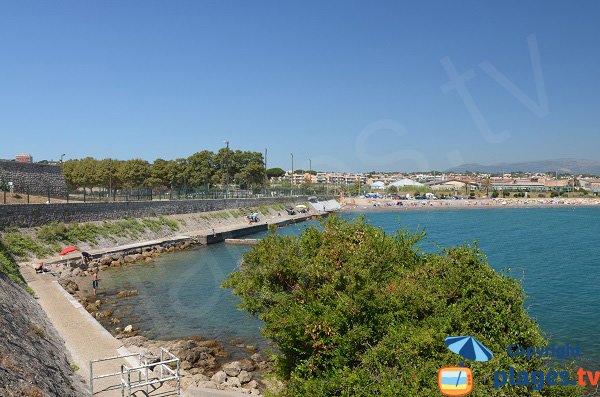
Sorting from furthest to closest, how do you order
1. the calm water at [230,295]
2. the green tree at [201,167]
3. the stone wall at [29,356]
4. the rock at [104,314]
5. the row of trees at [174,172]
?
the green tree at [201,167] < the row of trees at [174,172] < the rock at [104,314] < the calm water at [230,295] < the stone wall at [29,356]

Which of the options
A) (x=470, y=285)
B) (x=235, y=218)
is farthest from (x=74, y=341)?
(x=235, y=218)

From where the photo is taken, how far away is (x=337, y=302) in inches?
507

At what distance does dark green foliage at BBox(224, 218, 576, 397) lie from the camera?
1043 cm

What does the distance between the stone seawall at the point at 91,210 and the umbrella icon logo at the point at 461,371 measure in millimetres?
36680

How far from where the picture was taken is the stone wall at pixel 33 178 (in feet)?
160

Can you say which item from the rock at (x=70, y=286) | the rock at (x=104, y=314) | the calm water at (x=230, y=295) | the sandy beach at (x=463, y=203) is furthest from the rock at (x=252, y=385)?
the sandy beach at (x=463, y=203)

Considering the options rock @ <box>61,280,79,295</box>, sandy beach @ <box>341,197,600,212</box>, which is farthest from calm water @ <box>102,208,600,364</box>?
sandy beach @ <box>341,197,600,212</box>

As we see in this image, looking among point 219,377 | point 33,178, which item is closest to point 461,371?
point 219,377

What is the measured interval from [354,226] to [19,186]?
43.8 meters

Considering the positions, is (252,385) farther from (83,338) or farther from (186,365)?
(83,338)

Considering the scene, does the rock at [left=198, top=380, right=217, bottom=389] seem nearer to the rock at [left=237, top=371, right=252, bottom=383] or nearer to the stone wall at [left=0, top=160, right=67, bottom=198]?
the rock at [left=237, top=371, right=252, bottom=383]

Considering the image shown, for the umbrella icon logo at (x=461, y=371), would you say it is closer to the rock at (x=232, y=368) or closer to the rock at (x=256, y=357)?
the rock at (x=232, y=368)

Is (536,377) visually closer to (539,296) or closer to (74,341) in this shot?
(74,341)

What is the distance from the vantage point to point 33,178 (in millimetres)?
52469
